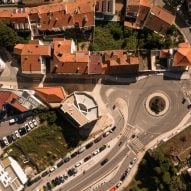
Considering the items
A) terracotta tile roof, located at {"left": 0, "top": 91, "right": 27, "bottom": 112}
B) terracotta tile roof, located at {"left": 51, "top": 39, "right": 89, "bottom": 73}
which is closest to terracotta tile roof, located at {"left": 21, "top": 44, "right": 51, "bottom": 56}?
terracotta tile roof, located at {"left": 51, "top": 39, "right": 89, "bottom": 73}

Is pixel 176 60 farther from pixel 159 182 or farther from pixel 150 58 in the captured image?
pixel 159 182

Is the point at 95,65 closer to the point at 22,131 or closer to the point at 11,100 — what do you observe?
the point at 11,100

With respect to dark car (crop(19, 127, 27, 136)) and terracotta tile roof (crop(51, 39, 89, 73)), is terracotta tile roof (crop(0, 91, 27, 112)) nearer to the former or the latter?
dark car (crop(19, 127, 27, 136))

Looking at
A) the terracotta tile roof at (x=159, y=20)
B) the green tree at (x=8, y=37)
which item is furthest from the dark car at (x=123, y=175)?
the green tree at (x=8, y=37)

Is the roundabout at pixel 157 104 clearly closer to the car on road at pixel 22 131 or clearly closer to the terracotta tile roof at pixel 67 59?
the terracotta tile roof at pixel 67 59

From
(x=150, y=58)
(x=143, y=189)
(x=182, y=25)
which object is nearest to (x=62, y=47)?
(x=150, y=58)

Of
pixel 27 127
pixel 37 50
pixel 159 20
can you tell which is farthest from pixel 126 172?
pixel 159 20

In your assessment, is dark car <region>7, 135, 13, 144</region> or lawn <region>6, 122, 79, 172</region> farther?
dark car <region>7, 135, 13, 144</region>
